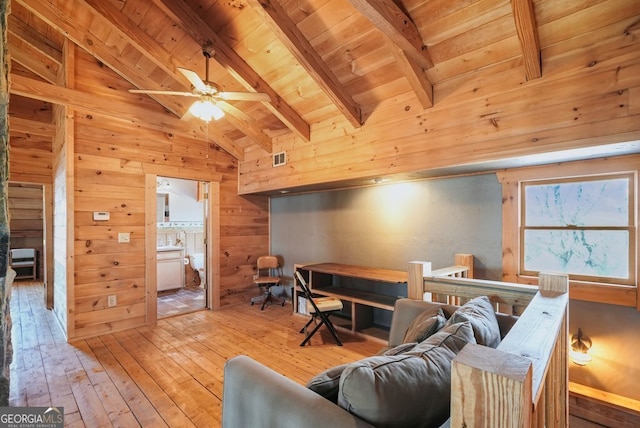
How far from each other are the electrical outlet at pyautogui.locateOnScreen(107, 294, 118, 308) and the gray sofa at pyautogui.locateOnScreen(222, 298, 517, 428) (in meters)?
3.18

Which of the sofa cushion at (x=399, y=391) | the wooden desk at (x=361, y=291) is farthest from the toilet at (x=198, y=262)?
the sofa cushion at (x=399, y=391)

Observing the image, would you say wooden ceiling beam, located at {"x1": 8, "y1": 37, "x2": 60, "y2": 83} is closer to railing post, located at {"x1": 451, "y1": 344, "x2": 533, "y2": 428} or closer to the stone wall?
the stone wall

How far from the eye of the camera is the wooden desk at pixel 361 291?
11.0 feet

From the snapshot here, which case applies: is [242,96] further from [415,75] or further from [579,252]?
[579,252]

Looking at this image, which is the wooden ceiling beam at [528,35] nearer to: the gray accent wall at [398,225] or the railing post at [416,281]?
the gray accent wall at [398,225]

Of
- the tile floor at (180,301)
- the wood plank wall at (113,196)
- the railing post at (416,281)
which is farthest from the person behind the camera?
the tile floor at (180,301)

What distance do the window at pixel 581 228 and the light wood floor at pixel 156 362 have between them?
1935 millimetres

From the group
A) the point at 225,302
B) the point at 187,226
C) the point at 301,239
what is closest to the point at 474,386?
the point at 301,239

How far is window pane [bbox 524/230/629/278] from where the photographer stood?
7.54ft

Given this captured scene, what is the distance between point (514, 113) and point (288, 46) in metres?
1.89

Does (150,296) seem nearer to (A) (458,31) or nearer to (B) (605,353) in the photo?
(A) (458,31)

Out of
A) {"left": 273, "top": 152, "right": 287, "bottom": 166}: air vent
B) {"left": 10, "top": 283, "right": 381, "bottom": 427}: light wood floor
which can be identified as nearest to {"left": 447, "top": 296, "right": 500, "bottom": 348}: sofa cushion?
{"left": 10, "top": 283, "right": 381, "bottom": 427}: light wood floor

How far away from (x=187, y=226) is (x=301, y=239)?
3487 mm

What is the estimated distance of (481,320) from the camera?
136 cm
